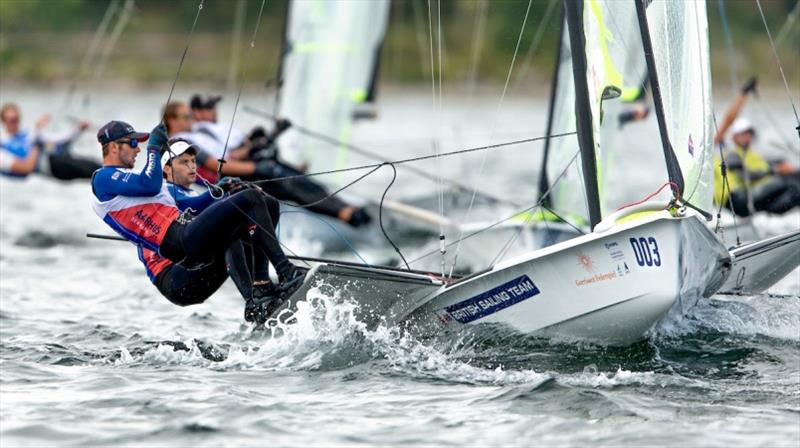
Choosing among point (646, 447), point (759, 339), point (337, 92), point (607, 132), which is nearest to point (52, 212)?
point (337, 92)

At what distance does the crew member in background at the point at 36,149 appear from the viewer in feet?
37.8

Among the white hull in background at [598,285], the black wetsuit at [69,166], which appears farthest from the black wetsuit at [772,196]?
the black wetsuit at [69,166]

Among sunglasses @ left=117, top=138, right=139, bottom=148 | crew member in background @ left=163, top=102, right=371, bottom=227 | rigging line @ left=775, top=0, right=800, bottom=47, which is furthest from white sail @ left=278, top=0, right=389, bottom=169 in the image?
sunglasses @ left=117, top=138, right=139, bottom=148

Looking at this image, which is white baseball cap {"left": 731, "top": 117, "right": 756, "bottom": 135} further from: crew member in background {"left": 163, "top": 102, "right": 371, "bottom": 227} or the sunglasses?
the sunglasses

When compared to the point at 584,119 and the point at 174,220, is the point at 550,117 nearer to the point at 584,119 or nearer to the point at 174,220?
the point at 584,119

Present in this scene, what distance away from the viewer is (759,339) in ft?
20.6

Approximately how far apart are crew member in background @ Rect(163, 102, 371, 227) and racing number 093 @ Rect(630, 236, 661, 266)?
3907 millimetres

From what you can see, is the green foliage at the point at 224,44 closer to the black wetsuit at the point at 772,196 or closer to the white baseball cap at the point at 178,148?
the black wetsuit at the point at 772,196

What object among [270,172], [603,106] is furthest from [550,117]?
[270,172]

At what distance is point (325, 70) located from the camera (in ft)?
38.5

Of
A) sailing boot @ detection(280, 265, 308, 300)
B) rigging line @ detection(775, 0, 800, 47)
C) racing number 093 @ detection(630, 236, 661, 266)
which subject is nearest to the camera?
racing number 093 @ detection(630, 236, 661, 266)

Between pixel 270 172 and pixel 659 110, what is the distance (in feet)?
14.5

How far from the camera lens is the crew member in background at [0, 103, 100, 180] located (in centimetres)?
1153

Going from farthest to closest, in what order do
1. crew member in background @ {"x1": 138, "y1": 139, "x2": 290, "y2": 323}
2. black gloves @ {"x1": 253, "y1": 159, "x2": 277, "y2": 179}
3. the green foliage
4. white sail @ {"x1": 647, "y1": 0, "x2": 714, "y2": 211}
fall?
the green foliage < black gloves @ {"x1": 253, "y1": 159, "x2": 277, "y2": 179} < white sail @ {"x1": 647, "y1": 0, "x2": 714, "y2": 211} < crew member in background @ {"x1": 138, "y1": 139, "x2": 290, "y2": 323}
